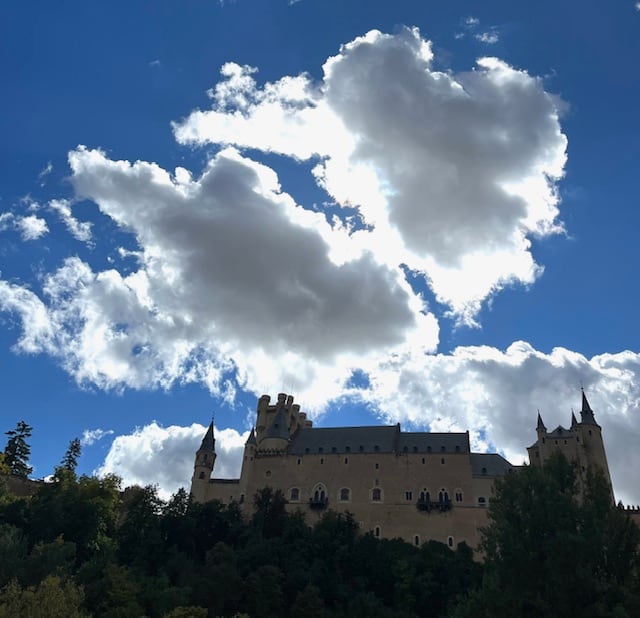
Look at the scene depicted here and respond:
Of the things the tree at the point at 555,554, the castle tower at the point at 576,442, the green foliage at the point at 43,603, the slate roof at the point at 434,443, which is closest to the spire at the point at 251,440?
the slate roof at the point at 434,443

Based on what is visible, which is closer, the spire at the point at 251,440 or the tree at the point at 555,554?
the tree at the point at 555,554

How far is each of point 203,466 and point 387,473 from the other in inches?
875

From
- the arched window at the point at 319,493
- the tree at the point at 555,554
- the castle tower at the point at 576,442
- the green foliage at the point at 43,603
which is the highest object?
the castle tower at the point at 576,442

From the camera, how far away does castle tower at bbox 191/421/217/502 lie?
2987 inches

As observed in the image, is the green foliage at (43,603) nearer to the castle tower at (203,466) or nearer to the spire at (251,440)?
the castle tower at (203,466)

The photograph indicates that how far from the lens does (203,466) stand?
78.1 meters

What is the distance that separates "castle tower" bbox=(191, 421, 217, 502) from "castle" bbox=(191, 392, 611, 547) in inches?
4.7

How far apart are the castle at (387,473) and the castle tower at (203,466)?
0.12 meters

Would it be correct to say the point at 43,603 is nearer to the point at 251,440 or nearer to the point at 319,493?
the point at 319,493

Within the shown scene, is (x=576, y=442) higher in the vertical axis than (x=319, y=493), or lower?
higher

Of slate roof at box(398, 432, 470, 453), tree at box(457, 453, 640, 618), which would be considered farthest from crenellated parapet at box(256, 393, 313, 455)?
tree at box(457, 453, 640, 618)

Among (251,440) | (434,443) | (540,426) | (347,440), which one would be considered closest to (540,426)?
(540,426)

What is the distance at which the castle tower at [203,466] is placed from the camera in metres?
75.9

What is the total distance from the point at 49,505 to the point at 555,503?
49.1 m
